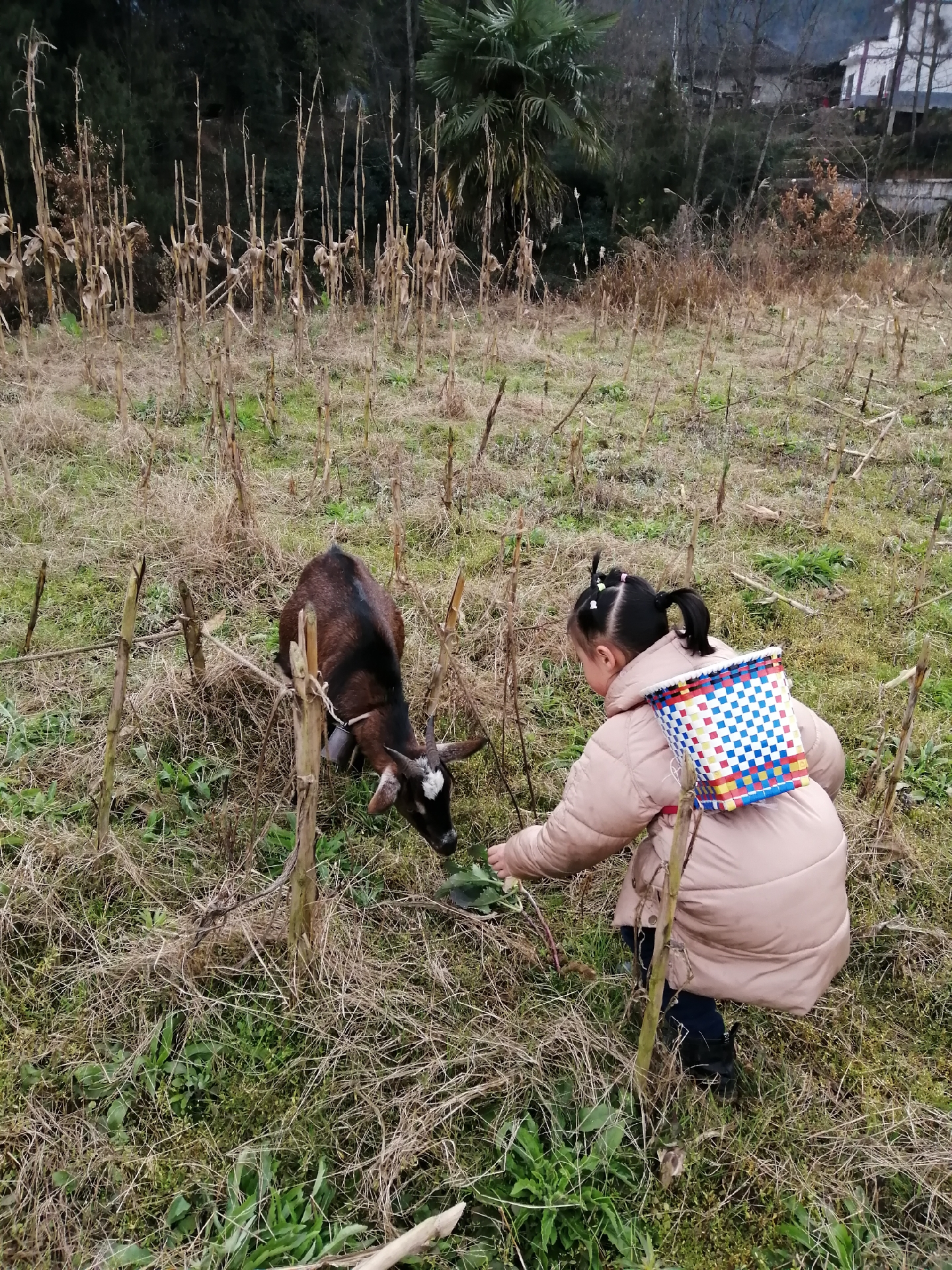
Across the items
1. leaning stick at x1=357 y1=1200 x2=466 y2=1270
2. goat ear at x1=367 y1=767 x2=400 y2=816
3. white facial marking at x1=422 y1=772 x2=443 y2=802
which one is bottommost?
leaning stick at x1=357 y1=1200 x2=466 y2=1270

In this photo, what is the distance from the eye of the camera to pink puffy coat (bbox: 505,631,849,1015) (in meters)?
1.88

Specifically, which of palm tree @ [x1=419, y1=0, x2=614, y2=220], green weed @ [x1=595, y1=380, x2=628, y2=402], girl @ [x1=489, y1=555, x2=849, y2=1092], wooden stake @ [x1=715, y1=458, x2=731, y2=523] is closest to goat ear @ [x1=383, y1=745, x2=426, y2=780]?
girl @ [x1=489, y1=555, x2=849, y2=1092]

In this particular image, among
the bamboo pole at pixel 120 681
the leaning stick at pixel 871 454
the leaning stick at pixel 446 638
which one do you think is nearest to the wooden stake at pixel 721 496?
the leaning stick at pixel 871 454

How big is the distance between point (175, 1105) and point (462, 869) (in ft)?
3.41

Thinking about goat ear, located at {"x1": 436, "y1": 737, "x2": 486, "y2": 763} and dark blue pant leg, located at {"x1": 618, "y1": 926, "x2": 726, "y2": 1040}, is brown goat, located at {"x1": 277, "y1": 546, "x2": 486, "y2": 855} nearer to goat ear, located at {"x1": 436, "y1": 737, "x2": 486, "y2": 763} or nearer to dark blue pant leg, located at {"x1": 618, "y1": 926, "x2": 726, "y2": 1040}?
goat ear, located at {"x1": 436, "y1": 737, "x2": 486, "y2": 763}

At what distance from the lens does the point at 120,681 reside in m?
2.21

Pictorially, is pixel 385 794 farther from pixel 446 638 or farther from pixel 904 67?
pixel 904 67

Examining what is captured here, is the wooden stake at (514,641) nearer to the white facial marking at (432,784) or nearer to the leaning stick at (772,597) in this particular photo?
the white facial marking at (432,784)

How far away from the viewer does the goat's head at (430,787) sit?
269cm

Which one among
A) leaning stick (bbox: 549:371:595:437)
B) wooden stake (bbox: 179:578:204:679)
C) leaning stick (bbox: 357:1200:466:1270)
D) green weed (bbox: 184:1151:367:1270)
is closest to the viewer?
leaning stick (bbox: 357:1200:466:1270)

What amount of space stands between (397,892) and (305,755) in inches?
40.0

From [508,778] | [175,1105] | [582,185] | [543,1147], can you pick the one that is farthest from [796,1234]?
[582,185]

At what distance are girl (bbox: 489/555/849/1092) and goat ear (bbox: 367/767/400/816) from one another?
0.56 meters

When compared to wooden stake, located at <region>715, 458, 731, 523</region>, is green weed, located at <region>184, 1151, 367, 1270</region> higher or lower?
lower
